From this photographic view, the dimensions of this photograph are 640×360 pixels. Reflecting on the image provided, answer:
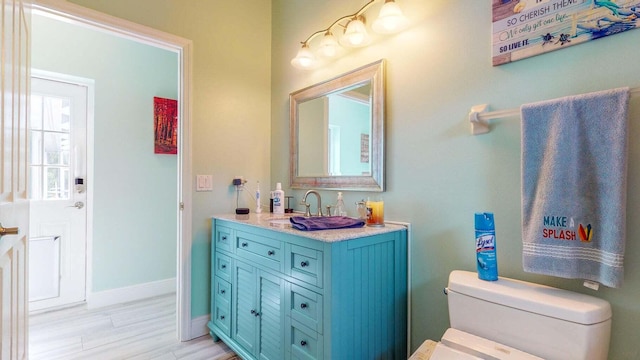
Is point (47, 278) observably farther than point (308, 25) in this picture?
Yes

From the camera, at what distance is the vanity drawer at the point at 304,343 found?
135 cm

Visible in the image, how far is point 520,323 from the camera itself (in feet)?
3.50

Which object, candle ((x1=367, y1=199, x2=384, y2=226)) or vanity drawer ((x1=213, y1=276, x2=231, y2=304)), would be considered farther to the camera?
vanity drawer ((x1=213, y1=276, x2=231, y2=304))

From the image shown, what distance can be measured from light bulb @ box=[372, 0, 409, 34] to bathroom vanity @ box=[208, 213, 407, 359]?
107cm

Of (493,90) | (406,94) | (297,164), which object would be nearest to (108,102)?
(297,164)

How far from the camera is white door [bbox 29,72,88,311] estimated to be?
2.57 m

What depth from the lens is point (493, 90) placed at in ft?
4.43

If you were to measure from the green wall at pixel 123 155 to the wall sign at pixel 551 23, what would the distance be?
293 cm

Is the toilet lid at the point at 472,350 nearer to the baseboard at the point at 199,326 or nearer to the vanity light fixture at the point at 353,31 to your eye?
the vanity light fixture at the point at 353,31

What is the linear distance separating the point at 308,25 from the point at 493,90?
1.45 m

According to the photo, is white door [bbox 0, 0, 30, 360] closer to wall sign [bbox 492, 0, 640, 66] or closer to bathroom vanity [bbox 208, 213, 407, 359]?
bathroom vanity [bbox 208, 213, 407, 359]

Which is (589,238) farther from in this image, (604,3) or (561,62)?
(604,3)

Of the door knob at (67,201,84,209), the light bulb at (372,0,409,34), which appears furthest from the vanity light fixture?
the door knob at (67,201,84,209)

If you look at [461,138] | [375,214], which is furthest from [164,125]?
[461,138]
